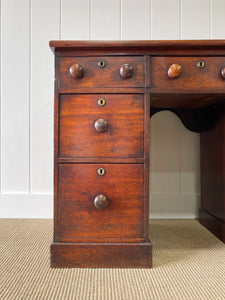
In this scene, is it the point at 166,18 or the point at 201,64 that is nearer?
the point at 201,64

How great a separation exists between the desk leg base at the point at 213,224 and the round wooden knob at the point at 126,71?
0.80 metres

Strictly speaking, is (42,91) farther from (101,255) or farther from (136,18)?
(101,255)

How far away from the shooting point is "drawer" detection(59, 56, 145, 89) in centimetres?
93

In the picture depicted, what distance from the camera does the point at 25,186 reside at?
1.58 meters

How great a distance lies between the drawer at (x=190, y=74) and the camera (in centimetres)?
94

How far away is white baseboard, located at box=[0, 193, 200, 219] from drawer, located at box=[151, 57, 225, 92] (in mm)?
821

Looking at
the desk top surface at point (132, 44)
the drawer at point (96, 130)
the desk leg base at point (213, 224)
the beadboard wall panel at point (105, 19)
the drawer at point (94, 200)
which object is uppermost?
the beadboard wall panel at point (105, 19)

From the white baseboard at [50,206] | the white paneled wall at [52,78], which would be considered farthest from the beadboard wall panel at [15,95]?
the white baseboard at [50,206]

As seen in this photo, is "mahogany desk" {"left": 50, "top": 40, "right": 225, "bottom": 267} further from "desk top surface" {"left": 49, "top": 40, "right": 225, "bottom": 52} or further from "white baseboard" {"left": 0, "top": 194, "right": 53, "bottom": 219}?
"white baseboard" {"left": 0, "top": 194, "right": 53, "bottom": 219}

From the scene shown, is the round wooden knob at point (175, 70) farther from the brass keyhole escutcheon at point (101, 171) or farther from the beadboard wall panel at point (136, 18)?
the beadboard wall panel at point (136, 18)

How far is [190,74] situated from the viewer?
3.10ft

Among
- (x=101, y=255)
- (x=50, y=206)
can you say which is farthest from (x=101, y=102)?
(x=50, y=206)

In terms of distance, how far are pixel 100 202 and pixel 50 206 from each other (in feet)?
2.52

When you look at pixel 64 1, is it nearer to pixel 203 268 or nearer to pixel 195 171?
pixel 195 171
